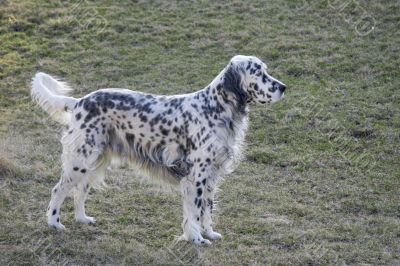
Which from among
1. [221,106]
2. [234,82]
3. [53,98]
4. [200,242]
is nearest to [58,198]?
[53,98]

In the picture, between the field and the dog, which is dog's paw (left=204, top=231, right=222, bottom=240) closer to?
the dog

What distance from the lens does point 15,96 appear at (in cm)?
1291

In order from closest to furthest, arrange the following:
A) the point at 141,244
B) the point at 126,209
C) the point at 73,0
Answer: the point at 141,244, the point at 126,209, the point at 73,0

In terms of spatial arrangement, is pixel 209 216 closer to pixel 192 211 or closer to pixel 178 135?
pixel 192 211

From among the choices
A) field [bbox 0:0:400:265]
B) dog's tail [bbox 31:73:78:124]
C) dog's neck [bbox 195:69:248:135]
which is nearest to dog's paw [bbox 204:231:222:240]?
field [bbox 0:0:400:265]

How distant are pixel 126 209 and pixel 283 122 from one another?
397cm

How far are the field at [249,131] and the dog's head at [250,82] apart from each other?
145 cm

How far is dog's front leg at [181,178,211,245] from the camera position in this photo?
7176 millimetres

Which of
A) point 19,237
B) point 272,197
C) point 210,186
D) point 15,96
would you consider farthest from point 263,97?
point 15,96

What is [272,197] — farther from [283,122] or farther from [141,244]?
[283,122]

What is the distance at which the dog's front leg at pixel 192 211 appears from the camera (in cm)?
718

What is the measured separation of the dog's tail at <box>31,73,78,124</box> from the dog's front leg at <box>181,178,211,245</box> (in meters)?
1.53

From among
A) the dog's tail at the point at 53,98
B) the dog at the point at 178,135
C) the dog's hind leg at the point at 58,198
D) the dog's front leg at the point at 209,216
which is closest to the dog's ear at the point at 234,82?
the dog at the point at 178,135

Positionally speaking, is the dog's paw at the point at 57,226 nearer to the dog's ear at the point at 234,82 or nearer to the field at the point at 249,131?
the field at the point at 249,131
